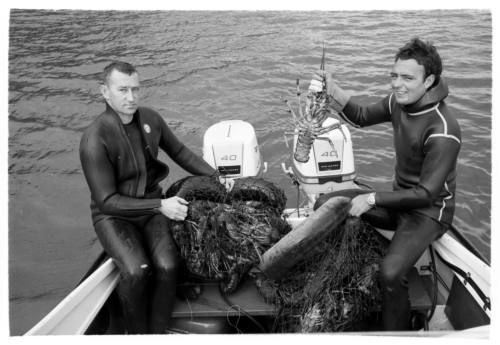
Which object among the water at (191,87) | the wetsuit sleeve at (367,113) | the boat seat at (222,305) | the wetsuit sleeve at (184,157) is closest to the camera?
the boat seat at (222,305)

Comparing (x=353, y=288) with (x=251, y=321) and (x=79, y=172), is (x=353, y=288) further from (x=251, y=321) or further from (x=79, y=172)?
(x=79, y=172)

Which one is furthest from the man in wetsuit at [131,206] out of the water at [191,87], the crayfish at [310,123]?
the water at [191,87]

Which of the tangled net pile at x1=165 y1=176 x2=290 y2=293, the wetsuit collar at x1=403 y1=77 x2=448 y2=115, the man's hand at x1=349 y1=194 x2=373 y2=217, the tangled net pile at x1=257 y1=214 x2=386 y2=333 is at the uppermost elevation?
the wetsuit collar at x1=403 y1=77 x2=448 y2=115

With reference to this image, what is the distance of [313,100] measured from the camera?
5.12 metres

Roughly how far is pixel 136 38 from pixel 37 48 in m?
2.40

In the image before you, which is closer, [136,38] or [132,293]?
[132,293]

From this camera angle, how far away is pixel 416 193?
390cm

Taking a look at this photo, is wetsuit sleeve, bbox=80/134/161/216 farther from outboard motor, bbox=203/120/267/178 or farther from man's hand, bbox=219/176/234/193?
outboard motor, bbox=203/120/267/178

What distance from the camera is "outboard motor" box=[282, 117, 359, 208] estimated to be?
5688 millimetres

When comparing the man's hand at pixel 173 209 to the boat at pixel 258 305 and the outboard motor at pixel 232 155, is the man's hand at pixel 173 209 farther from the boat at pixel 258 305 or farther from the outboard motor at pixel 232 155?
the outboard motor at pixel 232 155

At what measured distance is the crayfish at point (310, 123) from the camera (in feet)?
16.8

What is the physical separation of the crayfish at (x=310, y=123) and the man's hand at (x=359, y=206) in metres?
1.27

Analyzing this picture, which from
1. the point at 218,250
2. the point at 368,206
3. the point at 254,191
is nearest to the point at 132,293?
the point at 218,250

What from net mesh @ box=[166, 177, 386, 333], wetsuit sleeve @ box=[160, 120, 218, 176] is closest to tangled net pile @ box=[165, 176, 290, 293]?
net mesh @ box=[166, 177, 386, 333]
